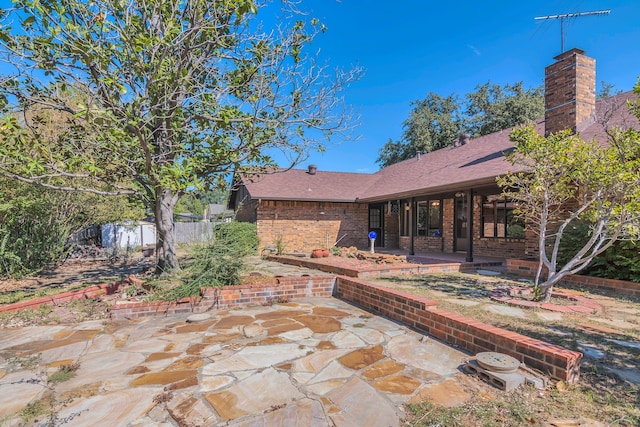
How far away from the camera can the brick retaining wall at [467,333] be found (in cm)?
260

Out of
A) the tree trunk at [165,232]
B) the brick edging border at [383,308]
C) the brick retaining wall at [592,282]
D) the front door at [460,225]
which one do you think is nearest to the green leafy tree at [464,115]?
the front door at [460,225]

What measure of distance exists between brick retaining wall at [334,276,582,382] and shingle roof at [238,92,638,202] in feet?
17.1

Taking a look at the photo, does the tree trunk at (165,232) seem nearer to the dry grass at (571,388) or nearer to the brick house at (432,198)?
the brick house at (432,198)

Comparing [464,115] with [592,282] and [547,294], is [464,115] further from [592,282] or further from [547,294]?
[547,294]

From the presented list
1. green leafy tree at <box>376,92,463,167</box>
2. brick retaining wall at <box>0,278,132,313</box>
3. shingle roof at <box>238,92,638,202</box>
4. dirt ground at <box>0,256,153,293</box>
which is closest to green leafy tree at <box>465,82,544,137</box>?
green leafy tree at <box>376,92,463,167</box>

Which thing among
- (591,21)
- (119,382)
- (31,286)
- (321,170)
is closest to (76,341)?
(119,382)

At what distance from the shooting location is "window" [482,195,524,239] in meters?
10.1

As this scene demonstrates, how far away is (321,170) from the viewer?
18953 mm

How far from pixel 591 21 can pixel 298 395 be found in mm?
11469

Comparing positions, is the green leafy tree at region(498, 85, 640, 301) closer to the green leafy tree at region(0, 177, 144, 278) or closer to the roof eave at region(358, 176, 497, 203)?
the roof eave at region(358, 176, 497, 203)

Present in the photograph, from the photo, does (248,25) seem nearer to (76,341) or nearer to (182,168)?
(182,168)

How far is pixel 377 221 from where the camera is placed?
1655 cm

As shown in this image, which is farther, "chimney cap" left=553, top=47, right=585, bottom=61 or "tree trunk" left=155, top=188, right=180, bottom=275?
"chimney cap" left=553, top=47, right=585, bottom=61

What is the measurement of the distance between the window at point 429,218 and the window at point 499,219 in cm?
195
